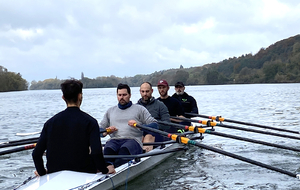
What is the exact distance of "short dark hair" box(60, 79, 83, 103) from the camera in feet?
14.1

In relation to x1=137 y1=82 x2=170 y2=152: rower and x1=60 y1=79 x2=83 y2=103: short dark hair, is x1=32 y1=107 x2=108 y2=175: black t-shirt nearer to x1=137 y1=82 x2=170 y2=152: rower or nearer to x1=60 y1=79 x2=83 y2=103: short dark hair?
x1=60 y1=79 x2=83 y2=103: short dark hair

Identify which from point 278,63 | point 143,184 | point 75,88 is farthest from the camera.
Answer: point 278,63

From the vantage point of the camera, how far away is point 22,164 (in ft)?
33.7

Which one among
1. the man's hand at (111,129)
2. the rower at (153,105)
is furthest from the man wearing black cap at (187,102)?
the man's hand at (111,129)

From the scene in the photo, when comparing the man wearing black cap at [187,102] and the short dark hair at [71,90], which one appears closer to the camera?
the short dark hair at [71,90]

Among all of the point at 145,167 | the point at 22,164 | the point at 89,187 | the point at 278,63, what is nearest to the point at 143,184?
the point at 145,167

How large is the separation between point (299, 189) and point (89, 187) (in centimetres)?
477

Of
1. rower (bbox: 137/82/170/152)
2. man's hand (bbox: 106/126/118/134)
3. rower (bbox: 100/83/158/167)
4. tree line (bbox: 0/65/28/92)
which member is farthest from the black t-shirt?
tree line (bbox: 0/65/28/92)

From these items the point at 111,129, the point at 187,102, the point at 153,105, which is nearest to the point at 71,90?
the point at 111,129

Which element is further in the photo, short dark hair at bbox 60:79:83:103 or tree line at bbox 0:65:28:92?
tree line at bbox 0:65:28:92

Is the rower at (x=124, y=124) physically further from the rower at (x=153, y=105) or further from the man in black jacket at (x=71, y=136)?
the man in black jacket at (x=71, y=136)

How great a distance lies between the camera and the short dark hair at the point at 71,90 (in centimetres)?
431

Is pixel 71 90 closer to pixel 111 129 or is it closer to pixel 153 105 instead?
pixel 111 129

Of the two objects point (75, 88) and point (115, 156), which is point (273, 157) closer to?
point (115, 156)
